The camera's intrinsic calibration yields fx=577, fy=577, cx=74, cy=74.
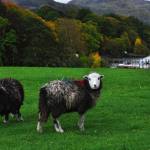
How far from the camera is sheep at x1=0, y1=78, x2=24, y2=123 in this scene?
809 inches

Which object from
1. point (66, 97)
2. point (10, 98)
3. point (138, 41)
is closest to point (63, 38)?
point (138, 41)

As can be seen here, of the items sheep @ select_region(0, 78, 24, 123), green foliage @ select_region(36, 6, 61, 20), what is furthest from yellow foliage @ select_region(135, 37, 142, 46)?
sheep @ select_region(0, 78, 24, 123)

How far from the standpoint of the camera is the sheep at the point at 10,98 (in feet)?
67.4

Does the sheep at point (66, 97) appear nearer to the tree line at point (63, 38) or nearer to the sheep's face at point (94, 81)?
the sheep's face at point (94, 81)

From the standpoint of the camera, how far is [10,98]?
821 inches

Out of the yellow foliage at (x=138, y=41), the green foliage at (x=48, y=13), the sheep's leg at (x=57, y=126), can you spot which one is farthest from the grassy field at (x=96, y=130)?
the yellow foliage at (x=138, y=41)

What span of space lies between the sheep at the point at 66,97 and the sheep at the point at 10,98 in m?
2.30

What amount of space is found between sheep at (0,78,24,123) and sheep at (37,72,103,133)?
230 centimetres

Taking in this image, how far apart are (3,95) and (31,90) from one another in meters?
14.2

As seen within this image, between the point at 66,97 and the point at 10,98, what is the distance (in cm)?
302

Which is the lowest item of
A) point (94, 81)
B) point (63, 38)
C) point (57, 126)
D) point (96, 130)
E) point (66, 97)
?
point (96, 130)

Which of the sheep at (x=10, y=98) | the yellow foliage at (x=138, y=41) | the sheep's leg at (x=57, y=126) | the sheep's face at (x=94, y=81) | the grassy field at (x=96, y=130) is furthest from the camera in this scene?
the yellow foliage at (x=138, y=41)

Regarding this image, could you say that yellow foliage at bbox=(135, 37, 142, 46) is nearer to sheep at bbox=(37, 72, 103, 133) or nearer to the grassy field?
the grassy field

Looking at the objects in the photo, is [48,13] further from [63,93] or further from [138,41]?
[63,93]
